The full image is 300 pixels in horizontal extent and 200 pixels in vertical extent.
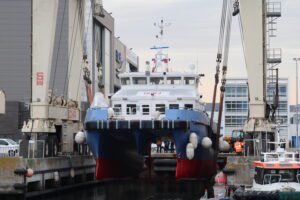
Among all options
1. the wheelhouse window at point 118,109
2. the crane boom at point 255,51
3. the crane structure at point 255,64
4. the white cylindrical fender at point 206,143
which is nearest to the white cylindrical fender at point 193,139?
the white cylindrical fender at point 206,143

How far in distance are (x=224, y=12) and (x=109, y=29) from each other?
5428cm

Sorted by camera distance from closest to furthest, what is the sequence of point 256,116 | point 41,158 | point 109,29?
1. point 41,158
2. point 256,116
3. point 109,29

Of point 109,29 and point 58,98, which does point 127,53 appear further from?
point 58,98

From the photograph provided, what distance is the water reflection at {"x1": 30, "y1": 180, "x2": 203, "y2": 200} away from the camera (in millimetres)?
29395

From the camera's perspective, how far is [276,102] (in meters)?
34.1

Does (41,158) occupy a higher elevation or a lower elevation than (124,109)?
lower

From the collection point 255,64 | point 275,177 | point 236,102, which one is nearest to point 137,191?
point 255,64

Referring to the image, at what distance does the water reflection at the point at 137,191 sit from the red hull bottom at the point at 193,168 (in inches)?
38.5

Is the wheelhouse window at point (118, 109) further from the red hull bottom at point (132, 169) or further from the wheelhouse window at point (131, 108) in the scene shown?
the red hull bottom at point (132, 169)

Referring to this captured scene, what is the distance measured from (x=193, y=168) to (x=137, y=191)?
4.01 metres

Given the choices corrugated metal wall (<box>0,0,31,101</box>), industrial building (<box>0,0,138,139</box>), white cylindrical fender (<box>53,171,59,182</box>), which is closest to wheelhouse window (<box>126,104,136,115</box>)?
white cylindrical fender (<box>53,171,59,182</box>)

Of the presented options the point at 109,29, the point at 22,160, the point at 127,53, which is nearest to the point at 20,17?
the point at 109,29

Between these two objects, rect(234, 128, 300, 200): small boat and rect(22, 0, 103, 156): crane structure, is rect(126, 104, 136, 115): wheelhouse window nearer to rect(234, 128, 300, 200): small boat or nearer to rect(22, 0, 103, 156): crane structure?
rect(22, 0, 103, 156): crane structure

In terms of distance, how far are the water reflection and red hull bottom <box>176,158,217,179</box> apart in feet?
3.21
